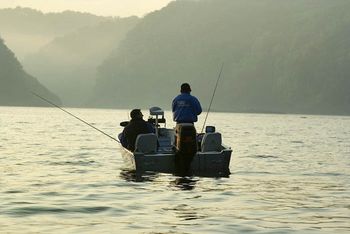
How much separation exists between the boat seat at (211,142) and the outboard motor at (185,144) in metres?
1.43

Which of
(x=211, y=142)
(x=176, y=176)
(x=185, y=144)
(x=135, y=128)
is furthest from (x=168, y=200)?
(x=135, y=128)

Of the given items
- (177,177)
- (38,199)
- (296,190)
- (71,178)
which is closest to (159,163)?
(177,177)

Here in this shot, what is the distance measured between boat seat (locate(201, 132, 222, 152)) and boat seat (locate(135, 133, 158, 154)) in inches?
69.0

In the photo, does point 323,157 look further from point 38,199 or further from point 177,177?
point 38,199

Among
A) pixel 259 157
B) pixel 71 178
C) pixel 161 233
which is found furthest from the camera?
pixel 259 157

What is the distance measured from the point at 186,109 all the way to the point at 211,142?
2045mm

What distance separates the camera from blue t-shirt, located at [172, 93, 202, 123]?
1858 cm

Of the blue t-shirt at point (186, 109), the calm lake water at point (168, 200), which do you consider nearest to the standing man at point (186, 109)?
the blue t-shirt at point (186, 109)

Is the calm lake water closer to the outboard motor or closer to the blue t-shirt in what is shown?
the outboard motor

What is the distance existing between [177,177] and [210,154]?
1395 millimetres

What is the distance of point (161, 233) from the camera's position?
1065 cm

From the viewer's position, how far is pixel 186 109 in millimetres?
18625

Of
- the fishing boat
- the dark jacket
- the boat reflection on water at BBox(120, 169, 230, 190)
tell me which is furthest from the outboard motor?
the dark jacket

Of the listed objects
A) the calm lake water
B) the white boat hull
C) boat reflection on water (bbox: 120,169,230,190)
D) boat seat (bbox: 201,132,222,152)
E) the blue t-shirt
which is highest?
the blue t-shirt
